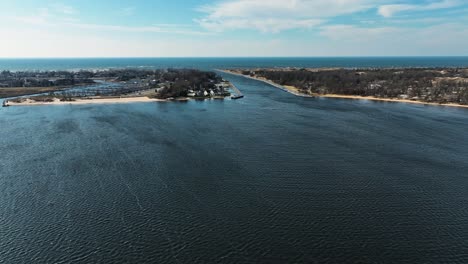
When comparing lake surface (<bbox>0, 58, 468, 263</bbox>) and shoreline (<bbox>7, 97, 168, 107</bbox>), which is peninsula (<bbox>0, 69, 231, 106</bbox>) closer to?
shoreline (<bbox>7, 97, 168, 107</bbox>)

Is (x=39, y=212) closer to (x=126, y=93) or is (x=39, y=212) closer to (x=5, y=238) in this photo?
(x=5, y=238)

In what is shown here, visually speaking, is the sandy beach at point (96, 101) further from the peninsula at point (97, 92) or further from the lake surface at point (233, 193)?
the lake surface at point (233, 193)

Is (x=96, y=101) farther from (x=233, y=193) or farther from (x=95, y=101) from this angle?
(x=233, y=193)

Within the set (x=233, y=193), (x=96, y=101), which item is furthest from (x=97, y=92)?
(x=233, y=193)

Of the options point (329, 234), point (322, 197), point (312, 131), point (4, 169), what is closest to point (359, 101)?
point (312, 131)

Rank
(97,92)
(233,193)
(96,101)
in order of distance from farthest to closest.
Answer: (97,92)
(96,101)
(233,193)

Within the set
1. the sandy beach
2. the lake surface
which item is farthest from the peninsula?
the lake surface

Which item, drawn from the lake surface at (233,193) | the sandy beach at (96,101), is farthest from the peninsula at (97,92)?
the lake surface at (233,193)

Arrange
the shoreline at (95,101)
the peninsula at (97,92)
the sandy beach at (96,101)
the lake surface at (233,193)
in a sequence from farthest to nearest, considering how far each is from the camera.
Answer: the peninsula at (97,92)
the sandy beach at (96,101)
the shoreline at (95,101)
the lake surface at (233,193)
